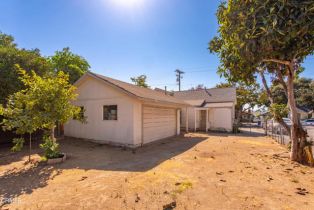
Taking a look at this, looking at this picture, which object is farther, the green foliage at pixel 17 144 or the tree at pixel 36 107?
the tree at pixel 36 107

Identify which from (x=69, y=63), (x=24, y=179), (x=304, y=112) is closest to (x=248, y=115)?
(x=304, y=112)

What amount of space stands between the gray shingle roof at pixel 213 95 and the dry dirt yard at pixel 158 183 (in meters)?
12.1

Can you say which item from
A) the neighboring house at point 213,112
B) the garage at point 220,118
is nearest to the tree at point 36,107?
the neighboring house at point 213,112

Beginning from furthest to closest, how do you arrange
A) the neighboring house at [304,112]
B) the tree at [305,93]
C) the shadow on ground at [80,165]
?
the tree at [305,93], the neighboring house at [304,112], the shadow on ground at [80,165]

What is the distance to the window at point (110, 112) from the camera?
32.0 feet

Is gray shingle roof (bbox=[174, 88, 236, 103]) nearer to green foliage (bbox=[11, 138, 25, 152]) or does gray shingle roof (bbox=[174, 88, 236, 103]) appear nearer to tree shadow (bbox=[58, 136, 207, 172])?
tree shadow (bbox=[58, 136, 207, 172])

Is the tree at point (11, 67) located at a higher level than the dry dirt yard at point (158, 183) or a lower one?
higher

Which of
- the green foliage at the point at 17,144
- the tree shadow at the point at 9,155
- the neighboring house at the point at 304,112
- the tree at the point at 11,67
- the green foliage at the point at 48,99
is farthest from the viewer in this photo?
the neighboring house at the point at 304,112

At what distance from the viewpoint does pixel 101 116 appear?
406 inches

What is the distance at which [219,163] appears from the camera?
6559 mm

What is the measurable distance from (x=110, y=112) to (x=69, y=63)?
14.9 metres

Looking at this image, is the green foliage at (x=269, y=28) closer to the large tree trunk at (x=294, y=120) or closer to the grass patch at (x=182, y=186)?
the large tree trunk at (x=294, y=120)

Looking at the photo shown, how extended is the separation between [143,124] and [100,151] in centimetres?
272

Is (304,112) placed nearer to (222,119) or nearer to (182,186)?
Answer: (222,119)
